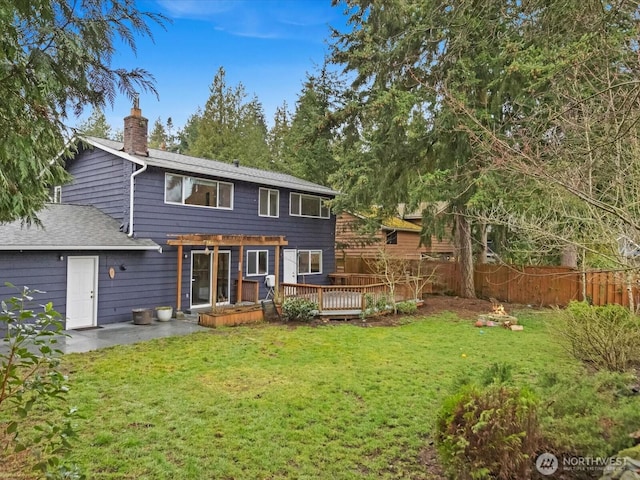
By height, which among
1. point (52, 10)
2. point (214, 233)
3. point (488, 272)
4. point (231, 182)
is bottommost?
point (488, 272)

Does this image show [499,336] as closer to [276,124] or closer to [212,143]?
[212,143]

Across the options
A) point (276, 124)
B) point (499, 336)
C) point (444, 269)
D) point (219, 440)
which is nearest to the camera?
point (219, 440)

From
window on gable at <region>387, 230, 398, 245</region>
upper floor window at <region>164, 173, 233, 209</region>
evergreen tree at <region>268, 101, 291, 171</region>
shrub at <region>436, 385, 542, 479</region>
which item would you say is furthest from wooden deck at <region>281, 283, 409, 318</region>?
evergreen tree at <region>268, 101, 291, 171</region>

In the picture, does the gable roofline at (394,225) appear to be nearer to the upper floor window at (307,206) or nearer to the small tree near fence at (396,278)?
the upper floor window at (307,206)

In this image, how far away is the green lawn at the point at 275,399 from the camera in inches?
149

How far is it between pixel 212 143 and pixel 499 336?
24.5m

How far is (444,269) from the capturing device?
16141 mm

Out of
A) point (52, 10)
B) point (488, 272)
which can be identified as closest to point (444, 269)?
point (488, 272)

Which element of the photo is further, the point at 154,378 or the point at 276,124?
the point at 276,124

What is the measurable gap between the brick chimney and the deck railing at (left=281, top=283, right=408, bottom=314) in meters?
5.66

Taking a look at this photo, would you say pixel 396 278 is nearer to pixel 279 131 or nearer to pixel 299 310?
pixel 299 310

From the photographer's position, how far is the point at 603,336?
595 centimetres

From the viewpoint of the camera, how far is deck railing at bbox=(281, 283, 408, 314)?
448 inches

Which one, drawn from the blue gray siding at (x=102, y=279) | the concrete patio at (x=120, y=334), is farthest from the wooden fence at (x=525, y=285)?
the blue gray siding at (x=102, y=279)
